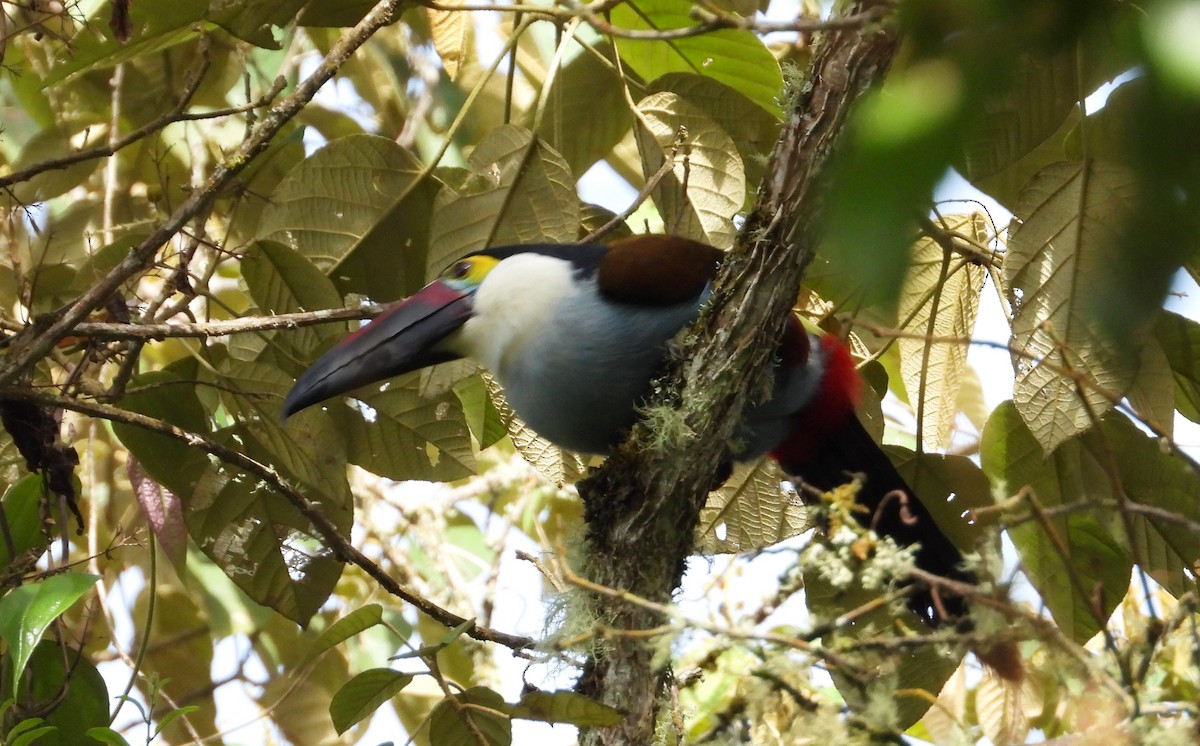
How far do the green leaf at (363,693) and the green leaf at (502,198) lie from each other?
0.92 m

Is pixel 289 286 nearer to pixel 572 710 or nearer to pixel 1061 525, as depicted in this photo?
pixel 572 710

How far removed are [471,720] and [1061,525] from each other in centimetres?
116

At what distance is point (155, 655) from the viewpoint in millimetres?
3637

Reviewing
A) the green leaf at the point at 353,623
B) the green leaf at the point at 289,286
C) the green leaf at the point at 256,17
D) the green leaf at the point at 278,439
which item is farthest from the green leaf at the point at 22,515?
the green leaf at the point at 256,17

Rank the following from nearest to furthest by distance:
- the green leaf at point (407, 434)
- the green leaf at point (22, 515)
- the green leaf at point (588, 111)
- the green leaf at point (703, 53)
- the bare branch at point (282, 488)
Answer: the bare branch at point (282, 488) → the green leaf at point (22, 515) → the green leaf at point (407, 434) → the green leaf at point (703, 53) → the green leaf at point (588, 111)

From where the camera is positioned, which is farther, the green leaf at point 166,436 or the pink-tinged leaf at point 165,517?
the pink-tinged leaf at point 165,517

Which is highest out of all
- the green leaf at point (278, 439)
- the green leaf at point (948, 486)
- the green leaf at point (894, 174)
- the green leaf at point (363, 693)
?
the green leaf at point (278, 439)

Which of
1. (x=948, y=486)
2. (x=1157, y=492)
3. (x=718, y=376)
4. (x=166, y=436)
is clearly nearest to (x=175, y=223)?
(x=166, y=436)

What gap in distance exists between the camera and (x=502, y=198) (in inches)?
94.9

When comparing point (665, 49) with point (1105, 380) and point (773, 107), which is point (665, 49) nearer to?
point (773, 107)

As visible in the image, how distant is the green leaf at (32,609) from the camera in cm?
170

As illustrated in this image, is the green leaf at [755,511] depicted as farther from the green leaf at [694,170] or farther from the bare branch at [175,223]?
the bare branch at [175,223]

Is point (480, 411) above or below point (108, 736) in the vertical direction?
above

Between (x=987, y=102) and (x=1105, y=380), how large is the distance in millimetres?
1584
